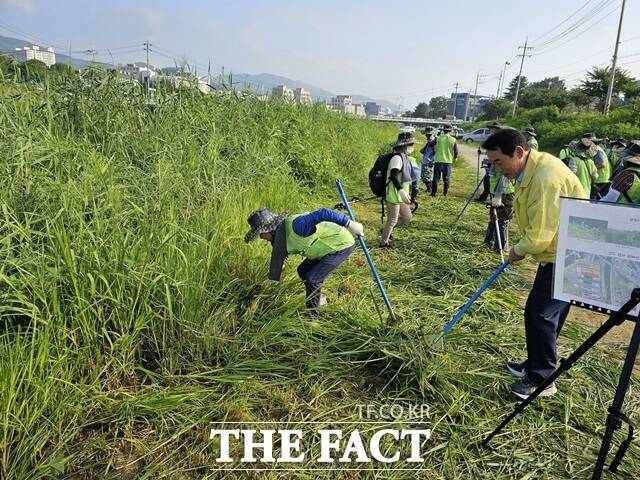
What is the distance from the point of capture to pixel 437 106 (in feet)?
328

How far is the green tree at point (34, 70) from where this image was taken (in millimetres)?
3818

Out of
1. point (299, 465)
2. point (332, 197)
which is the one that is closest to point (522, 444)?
point (299, 465)

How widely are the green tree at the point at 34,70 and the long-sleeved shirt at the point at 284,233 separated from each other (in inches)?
114

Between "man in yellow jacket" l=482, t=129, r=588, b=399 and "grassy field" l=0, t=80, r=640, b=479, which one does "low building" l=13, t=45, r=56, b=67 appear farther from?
"man in yellow jacket" l=482, t=129, r=588, b=399

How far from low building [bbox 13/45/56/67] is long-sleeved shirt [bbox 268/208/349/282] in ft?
9.64

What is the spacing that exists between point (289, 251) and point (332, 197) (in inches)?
192

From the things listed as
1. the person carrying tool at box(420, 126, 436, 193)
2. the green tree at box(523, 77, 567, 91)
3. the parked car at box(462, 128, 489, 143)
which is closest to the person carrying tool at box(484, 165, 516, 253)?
the person carrying tool at box(420, 126, 436, 193)

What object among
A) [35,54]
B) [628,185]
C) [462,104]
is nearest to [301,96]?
[35,54]

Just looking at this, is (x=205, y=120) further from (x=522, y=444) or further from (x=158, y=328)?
(x=522, y=444)

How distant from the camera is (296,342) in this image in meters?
2.85

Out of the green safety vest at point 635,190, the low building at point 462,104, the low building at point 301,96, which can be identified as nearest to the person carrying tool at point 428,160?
the low building at point 301,96

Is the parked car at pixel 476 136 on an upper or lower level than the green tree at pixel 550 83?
lower

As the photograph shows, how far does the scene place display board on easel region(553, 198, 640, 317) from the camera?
66.6 inches

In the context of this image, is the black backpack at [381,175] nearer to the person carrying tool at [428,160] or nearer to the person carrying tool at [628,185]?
the person carrying tool at [628,185]
